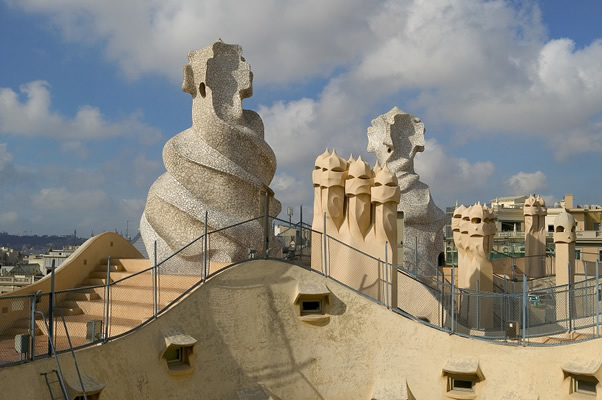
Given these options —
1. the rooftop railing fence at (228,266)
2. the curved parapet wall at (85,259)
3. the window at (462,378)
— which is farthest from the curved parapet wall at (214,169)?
the window at (462,378)

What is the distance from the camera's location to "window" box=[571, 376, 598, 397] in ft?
30.3

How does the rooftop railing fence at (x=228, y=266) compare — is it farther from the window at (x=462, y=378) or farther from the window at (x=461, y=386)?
the window at (x=461, y=386)

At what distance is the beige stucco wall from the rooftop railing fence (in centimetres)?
28

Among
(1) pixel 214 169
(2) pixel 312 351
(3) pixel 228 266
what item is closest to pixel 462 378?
(2) pixel 312 351

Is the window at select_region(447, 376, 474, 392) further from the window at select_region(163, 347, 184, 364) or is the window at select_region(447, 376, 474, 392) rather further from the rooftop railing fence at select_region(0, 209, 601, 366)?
the window at select_region(163, 347, 184, 364)

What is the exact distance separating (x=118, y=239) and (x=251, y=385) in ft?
18.5

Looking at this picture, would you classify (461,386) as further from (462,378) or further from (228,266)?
(228,266)

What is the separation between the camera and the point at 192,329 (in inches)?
361

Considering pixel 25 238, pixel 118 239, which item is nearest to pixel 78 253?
pixel 118 239

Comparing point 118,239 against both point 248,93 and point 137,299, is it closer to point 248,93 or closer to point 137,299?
point 137,299

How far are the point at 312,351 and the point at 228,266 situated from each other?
216 cm

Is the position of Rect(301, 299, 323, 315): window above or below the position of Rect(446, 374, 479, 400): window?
above

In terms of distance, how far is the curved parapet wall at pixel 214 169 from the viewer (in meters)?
12.0

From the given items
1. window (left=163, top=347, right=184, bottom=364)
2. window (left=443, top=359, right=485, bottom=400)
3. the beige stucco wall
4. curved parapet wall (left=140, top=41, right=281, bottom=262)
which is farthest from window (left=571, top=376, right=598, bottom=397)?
curved parapet wall (left=140, top=41, right=281, bottom=262)
